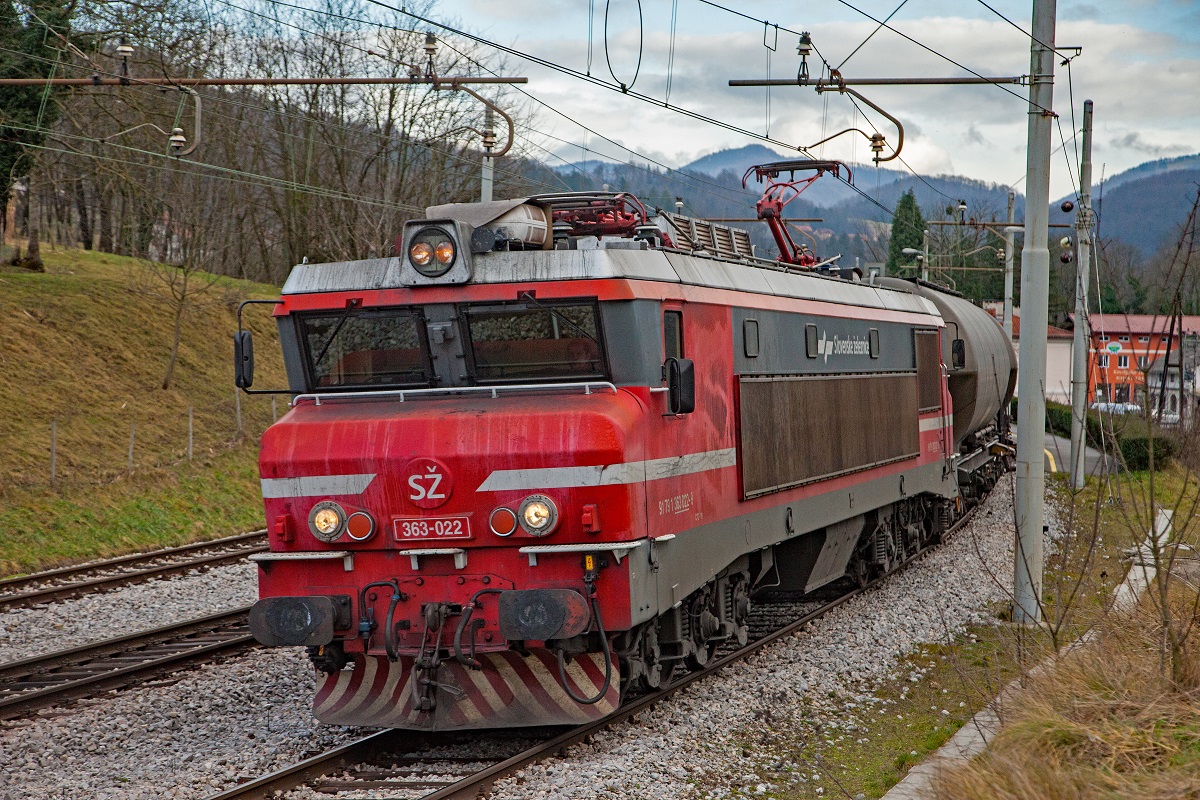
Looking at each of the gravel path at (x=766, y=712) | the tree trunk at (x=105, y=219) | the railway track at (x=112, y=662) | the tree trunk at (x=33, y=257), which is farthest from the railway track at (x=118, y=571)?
the tree trunk at (x=105, y=219)

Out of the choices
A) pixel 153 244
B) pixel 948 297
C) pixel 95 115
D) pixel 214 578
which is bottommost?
pixel 214 578

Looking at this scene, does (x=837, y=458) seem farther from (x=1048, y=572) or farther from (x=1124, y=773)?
(x=1124, y=773)

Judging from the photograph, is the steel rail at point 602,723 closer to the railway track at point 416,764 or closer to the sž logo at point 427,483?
the railway track at point 416,764

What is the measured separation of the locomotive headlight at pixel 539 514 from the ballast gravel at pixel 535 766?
1.56 meters

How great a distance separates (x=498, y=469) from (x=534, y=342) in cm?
104

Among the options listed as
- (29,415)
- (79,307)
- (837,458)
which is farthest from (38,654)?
(79,307)

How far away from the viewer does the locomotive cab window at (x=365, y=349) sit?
8.55 m

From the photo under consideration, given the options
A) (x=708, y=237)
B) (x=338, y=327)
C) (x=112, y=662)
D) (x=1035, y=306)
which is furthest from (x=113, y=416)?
(x=1035, y=306)

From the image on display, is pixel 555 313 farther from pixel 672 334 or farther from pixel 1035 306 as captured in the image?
pixel 1035 306

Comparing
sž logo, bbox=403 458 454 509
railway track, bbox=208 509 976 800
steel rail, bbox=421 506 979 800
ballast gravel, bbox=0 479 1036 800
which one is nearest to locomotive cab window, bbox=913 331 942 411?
steel rail, bbox=421 506 979 800

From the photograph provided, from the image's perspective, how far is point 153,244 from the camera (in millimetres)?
33688

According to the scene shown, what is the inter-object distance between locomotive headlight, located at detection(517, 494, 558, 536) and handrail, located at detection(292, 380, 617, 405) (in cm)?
85

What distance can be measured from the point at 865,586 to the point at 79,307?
20.8 meters

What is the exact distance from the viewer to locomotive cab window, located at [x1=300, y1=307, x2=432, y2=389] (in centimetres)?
855
